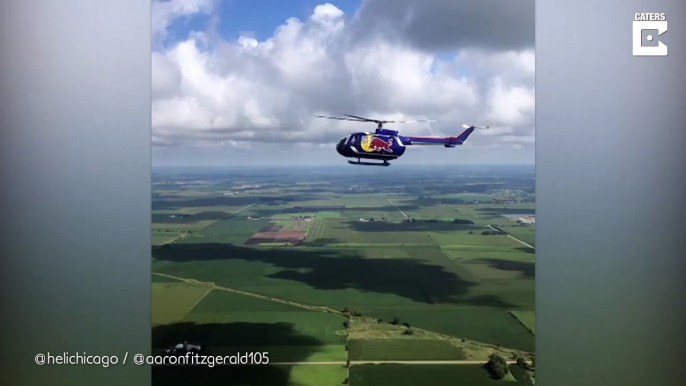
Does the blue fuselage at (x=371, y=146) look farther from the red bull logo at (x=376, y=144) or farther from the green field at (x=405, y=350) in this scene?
the green field at (x=405, y=350)

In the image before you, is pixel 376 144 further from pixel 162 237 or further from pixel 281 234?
pixel 162 237

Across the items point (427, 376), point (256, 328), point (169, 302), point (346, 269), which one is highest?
point (346, 269)

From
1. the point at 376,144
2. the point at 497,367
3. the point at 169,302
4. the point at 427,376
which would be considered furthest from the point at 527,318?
the point at 169,302

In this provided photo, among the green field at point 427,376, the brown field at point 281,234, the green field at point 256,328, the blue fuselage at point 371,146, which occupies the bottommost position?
the green field at point 427,376

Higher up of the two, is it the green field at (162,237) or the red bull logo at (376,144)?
the red bull logo at (376,144)

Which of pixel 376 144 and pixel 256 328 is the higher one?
pixel 376 144

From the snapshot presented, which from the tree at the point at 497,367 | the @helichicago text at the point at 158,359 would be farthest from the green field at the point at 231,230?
the tree at the point at 497,367

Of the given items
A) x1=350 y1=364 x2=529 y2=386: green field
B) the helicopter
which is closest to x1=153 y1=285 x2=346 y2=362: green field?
x1=350 y1=364 x2=529 y2=386: green field

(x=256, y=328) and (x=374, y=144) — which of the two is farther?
(x=374, y=144)

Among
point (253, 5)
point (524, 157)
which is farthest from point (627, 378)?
point (253, 5)
